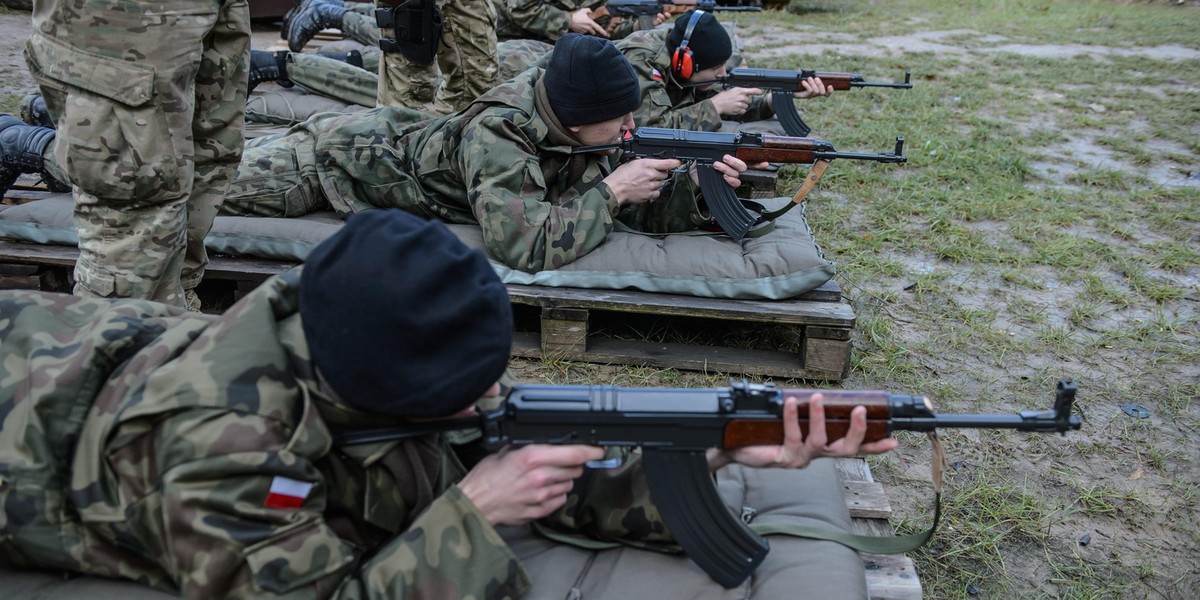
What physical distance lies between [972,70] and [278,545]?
10531 mm

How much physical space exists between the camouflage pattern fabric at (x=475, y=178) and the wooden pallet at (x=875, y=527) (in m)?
1.71

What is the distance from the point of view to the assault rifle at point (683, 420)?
2086 mm

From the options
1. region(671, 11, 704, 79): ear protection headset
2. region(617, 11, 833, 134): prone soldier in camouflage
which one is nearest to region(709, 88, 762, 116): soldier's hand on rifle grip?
region(617, 11, 833, 134): prone soldier in camouflage

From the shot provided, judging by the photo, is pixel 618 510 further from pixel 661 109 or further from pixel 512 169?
pixel 661 109

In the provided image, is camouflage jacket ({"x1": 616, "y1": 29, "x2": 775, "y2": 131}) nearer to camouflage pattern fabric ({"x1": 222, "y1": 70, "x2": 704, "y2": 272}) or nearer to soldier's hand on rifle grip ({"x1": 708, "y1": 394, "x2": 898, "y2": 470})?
camouflage pattern fabric ({"x1": 222, "y1": 70, "x2": 704, "y2": 272})

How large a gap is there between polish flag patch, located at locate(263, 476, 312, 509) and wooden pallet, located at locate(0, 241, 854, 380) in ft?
7.37

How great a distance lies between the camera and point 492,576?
6.76 ft

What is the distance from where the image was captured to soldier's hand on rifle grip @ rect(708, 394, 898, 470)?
2.16m

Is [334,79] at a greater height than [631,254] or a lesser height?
greater

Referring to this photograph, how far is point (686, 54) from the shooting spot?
6168mm

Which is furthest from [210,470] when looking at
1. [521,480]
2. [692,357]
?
[692,357]

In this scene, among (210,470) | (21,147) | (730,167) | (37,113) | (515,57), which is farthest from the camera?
(515,57)

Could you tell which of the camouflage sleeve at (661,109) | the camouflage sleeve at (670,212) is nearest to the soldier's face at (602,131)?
the camouflage sleeve at (670,212)

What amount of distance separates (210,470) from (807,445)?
1.33 m
